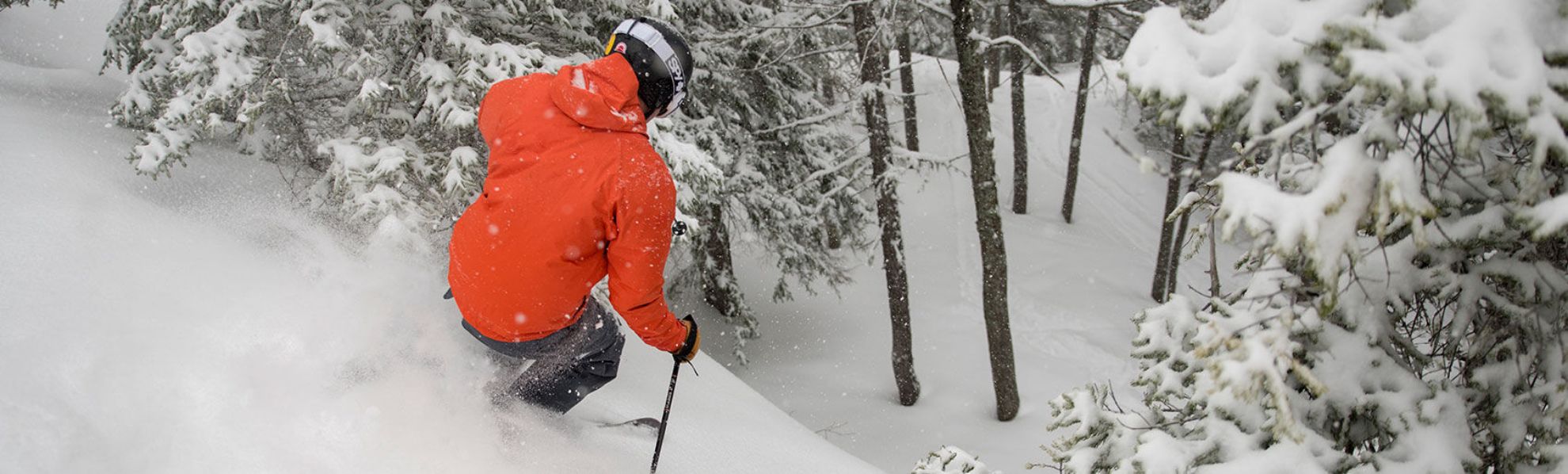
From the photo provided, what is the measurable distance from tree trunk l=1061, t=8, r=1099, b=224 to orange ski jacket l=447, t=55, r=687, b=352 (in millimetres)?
13947

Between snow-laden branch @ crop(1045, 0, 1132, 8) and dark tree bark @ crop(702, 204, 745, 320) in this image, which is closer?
snow-laden branch @ crop(1045, 0, 1132, 8)

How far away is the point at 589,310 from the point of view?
3.88m

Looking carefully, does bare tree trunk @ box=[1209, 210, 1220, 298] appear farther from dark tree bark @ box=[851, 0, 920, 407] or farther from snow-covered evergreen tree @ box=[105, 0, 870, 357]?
dark tree bark @ box=[851, 0, 920, 407]

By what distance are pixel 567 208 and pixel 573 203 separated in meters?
0.03

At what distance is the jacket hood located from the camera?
3.24 m

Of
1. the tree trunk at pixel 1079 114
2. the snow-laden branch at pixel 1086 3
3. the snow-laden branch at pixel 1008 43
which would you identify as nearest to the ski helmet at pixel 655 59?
the snow-laden branch at pixel 1086 3

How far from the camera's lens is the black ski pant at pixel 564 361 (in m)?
3.77

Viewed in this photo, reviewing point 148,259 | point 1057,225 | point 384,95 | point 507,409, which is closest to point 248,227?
point 148,259

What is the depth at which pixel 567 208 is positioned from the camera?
3.15 metres

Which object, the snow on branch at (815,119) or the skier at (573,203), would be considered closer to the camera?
the skier at (573,203)

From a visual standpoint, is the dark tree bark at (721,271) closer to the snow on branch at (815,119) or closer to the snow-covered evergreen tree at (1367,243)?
the snow on branch at (815,119)

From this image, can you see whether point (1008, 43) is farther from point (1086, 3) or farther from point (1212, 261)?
point (1212, 261)

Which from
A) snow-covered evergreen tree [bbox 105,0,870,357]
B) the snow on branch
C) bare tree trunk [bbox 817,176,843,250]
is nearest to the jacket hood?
snow-covered evergreen tree [bbox 105,0,870,357]

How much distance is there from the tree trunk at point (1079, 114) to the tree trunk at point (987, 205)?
7.36 m
